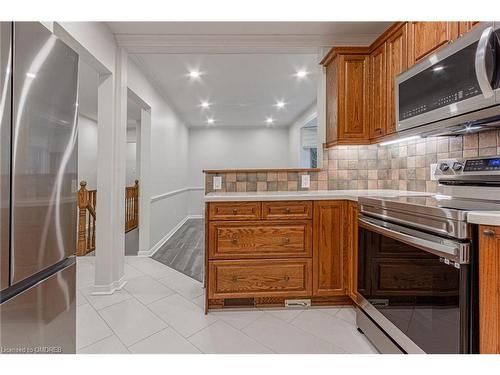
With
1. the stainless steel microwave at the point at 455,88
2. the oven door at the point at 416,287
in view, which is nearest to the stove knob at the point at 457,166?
the stainless steel microwave at the point at 455,88

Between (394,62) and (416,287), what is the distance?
169cm

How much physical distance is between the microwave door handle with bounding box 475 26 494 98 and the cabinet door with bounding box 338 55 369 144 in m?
1.10

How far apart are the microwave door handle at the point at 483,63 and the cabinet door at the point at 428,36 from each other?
0.30 m

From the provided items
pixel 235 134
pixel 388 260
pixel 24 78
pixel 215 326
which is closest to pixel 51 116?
pixel 24 78

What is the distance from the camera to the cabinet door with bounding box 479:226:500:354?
97 centimetres

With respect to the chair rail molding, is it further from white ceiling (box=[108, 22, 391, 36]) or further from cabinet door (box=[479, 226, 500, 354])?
cabinet door (box=[479, 226, 500, 354])

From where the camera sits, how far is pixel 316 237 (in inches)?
82.4

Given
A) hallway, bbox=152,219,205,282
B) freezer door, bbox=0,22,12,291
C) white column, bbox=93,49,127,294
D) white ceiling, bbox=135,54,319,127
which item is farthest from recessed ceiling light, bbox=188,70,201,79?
freezer door, bbox=0,22,12,291

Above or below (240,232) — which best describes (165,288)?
below

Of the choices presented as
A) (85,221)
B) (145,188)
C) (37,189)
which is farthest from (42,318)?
(85,221)

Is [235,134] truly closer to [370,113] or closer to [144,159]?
[144,159]

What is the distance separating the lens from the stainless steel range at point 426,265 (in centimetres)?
106

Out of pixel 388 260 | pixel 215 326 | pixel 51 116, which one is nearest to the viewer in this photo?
pixel 51 116

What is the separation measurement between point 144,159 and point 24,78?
298 cm
